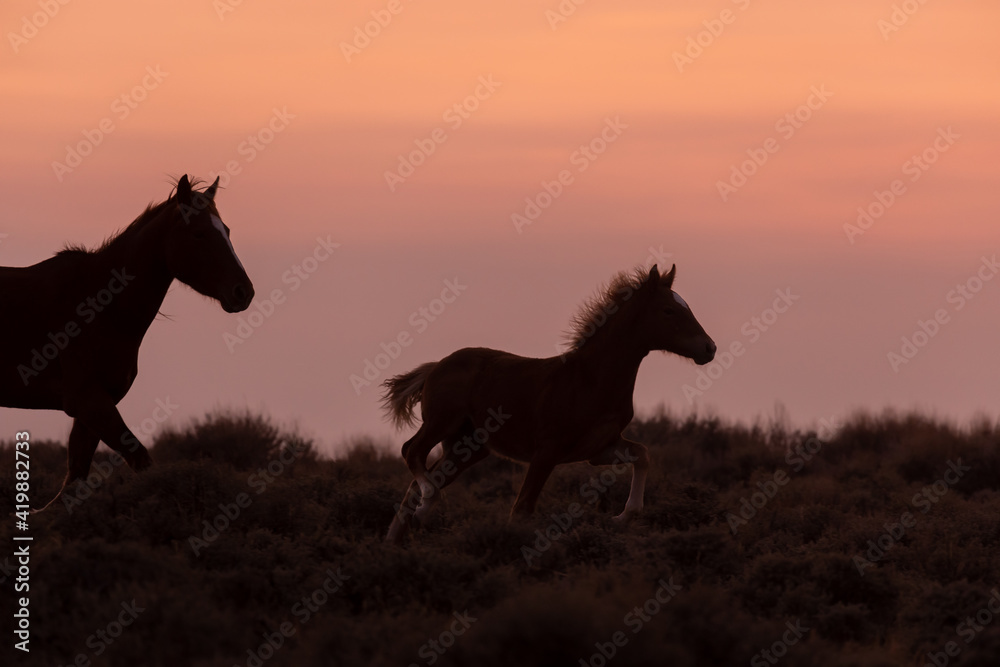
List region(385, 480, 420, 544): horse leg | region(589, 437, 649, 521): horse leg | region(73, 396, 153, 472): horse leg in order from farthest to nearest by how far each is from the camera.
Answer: region(589, 437, 649, 521): horse leg, region(385, 480, 420, 544): horse leg, region(73, 396, 153, 472): horse leg

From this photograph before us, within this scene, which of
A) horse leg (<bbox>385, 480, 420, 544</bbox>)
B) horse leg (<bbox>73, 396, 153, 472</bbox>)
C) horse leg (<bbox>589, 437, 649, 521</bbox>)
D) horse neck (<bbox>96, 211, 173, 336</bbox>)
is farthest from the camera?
horse leg (<bbox>589, 437, 649, 521</bbox>)

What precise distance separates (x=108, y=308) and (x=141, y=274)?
1.19 ft

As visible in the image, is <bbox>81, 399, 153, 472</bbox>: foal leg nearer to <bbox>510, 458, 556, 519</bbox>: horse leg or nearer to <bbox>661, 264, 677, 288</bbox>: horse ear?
<bbox>510, 458, 556, 519</bbox>: horse leg

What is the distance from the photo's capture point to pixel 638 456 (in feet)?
36.1

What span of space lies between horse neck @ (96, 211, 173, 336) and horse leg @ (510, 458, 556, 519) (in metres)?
3.29

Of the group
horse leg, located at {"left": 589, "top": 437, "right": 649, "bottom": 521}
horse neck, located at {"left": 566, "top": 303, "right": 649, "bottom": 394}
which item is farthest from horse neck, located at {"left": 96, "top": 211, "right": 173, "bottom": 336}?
horse leg, located at {"left": 589, "top": 437, "right": 649, "bottom": 521}

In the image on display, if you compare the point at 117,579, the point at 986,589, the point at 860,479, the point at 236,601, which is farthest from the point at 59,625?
the point at 860,479

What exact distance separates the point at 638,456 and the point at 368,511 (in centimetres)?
260

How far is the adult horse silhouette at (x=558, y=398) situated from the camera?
35.2 feet

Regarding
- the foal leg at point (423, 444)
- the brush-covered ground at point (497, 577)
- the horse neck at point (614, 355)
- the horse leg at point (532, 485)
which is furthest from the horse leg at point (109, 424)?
the horse neck at point (614, 355)

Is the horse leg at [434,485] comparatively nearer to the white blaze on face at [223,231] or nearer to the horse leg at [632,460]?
the horse leg at [632,460]

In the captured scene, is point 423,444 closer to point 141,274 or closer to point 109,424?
point 109,424

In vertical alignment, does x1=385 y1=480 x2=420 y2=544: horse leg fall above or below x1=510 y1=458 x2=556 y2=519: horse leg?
below

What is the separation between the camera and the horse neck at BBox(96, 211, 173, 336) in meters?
10.1
